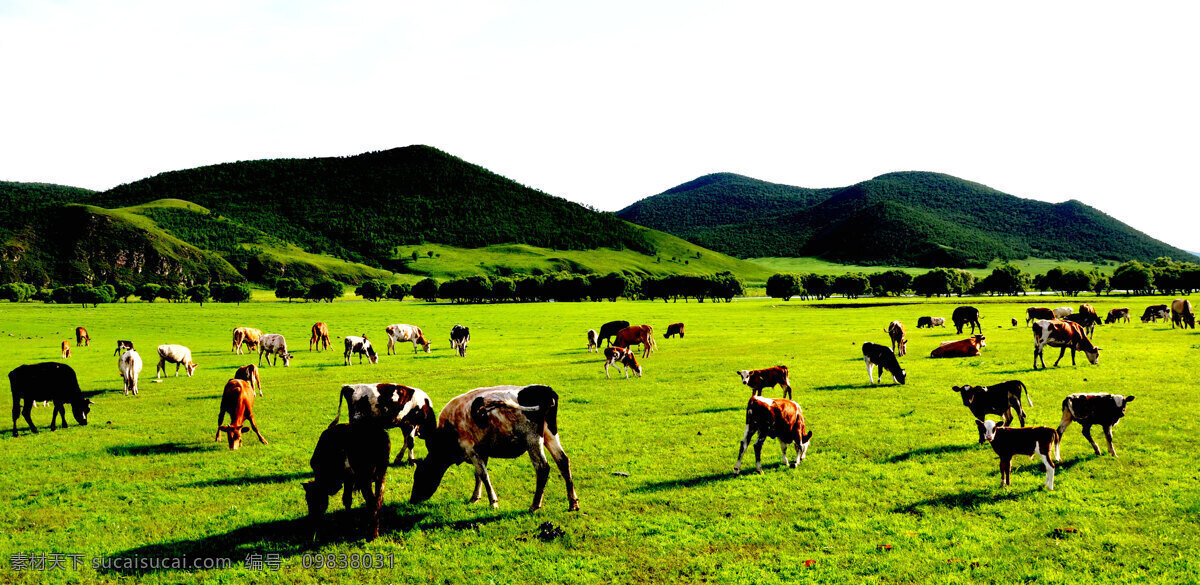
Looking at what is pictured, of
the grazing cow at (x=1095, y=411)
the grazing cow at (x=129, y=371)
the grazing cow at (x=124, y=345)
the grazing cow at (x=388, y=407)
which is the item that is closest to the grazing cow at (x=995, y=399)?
the grazing cow at (x=1095, y=411)

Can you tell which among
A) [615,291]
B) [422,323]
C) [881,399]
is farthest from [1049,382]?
[615,291]

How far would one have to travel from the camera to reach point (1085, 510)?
1030 centimetres

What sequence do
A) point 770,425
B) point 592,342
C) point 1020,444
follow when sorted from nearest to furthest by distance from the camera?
1. point 1020,444
2. point 770,425
3. point 592,342

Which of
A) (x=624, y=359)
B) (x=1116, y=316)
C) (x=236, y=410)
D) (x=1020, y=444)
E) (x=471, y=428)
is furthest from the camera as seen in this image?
(x=1116, y=316)

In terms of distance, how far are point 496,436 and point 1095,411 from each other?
40.7 feet

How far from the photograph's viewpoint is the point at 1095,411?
1323 centimetres

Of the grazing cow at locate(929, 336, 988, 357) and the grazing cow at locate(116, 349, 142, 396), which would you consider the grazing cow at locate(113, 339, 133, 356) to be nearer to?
A: the grazing cow at locate(116, 349, 142, 396)

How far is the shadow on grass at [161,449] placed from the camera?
15500mm

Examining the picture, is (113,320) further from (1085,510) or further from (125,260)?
(125,260)

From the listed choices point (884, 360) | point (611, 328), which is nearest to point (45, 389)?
point (884, 360)

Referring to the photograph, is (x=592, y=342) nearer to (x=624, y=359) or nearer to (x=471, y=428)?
(x=624, y=359)

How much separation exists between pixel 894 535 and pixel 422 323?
214ft

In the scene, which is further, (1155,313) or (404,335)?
(1155,313)

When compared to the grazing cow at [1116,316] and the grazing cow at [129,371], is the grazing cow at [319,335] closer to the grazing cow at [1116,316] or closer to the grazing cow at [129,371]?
the grazing cow at [129,371]
